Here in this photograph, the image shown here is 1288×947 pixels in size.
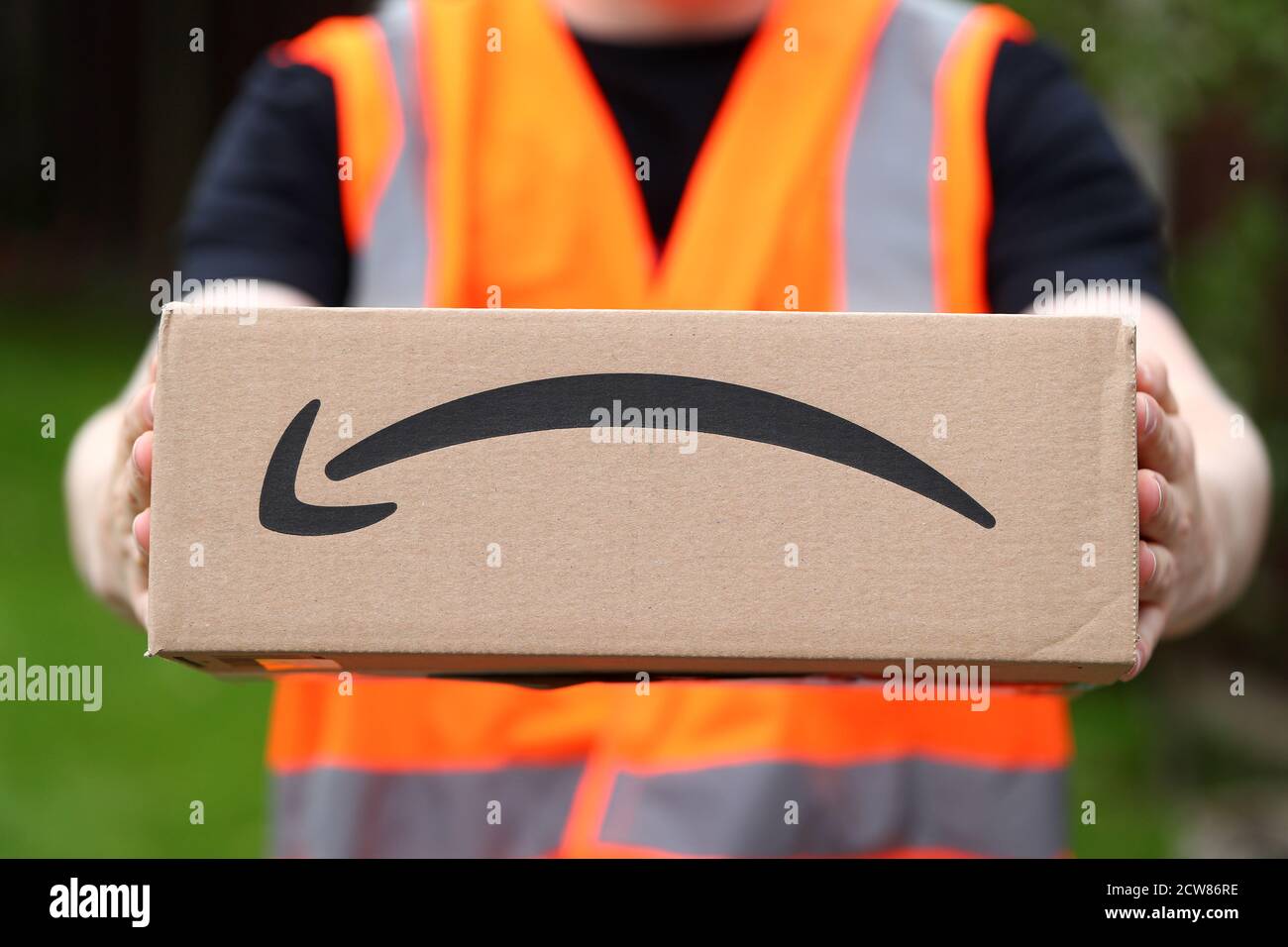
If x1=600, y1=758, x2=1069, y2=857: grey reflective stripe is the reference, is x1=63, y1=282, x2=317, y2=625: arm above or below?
above

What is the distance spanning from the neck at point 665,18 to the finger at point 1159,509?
29.2 inches

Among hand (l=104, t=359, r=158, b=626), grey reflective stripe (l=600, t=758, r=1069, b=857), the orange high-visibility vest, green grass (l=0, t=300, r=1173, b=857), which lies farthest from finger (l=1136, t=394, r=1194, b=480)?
green grass (l=0, t=300, r=1173, b=857)

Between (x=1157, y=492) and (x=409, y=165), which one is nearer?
(x=1157, y=492)

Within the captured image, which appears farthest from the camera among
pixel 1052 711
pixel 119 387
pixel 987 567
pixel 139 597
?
pixel 119 387

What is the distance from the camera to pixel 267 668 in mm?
1023

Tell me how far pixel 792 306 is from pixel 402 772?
636mm

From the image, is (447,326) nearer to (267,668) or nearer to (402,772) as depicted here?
(267,668)

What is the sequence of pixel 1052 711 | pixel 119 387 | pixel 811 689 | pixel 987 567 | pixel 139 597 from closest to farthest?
pixel 987 567, pixel 139 597, pixel 811 689, pixel 1052 711, pixel 119 387

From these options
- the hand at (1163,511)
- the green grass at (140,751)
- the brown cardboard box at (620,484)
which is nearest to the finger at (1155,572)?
the hand at (1163,511)

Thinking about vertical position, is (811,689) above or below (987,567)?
below

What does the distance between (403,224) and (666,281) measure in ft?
0.97

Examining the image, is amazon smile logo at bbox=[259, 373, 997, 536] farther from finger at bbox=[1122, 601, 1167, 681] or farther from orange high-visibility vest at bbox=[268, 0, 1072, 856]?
orange high-visibility vest at bbox=[268, 0, 1072, 856]

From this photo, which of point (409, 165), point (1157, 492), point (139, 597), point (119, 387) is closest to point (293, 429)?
point (139, 597)

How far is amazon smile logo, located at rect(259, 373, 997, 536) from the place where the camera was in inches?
36.4
